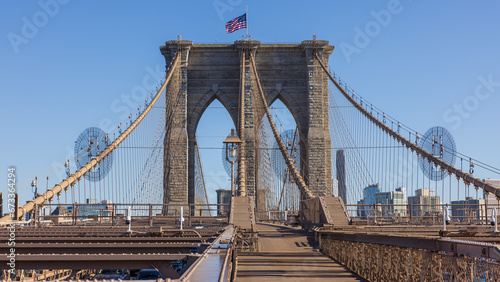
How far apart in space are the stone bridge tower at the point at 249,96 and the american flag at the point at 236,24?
1589 millimetres

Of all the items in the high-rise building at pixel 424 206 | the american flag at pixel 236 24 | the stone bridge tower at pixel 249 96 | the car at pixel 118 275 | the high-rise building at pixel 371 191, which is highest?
the american flag at pixel 236 24

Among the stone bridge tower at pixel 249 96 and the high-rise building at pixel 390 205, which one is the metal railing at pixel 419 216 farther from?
the stone bridge tower at pixel 249 96

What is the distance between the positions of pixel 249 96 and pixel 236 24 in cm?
740

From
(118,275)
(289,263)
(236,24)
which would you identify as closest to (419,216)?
(289,263)

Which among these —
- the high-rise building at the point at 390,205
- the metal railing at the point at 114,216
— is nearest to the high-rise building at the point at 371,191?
the high-rise building at the point at 390,205

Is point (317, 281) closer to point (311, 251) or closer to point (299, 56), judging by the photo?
point (311, 251)

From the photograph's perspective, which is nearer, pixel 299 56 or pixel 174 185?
pixel 174 185

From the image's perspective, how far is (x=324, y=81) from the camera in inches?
2201

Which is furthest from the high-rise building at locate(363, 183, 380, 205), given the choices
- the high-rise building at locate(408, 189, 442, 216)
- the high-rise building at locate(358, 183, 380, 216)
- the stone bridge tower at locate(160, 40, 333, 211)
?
the stone bridge tower at locate(160, 40, 333, 211)

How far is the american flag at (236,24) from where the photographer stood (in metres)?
54.7

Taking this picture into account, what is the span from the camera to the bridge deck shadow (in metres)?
12.7

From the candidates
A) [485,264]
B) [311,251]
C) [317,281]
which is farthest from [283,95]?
[485,264]

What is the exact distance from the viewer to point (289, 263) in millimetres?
15625

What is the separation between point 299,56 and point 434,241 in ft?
157
